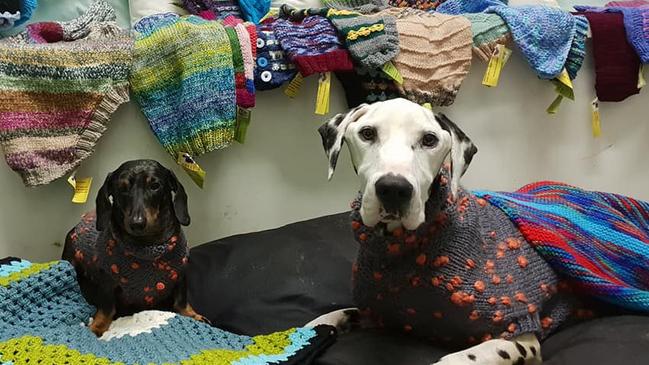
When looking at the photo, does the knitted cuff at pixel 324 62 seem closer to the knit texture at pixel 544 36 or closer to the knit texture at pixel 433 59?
the knit texture at pixel 433 59

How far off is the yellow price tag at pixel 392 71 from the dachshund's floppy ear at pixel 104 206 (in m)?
0.84

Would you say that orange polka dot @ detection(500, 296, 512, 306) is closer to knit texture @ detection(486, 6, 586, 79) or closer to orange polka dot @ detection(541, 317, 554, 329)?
orange polka dot @ detection(541, 317, 554, 329)

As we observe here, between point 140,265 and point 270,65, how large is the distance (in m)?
0.70

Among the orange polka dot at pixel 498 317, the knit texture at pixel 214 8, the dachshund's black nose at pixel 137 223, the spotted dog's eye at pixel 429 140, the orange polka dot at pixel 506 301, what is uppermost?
the knit texture at pixel 214 8

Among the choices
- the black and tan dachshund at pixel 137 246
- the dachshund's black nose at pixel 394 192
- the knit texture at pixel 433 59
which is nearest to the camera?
the dachshund's black nose at pixel 394 192

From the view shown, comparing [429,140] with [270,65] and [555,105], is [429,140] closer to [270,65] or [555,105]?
[270,65]

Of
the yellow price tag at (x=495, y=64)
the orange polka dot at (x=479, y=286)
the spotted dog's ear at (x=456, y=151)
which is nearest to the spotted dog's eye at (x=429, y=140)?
the spotted dog's ear at (x=456, y=151)

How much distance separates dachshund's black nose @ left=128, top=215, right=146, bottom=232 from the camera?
152 centimetres

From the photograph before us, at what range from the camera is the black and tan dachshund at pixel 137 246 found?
1583mm

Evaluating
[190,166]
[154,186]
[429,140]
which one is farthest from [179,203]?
[429,140]

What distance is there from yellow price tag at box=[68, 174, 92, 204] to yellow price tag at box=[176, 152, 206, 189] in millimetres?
279

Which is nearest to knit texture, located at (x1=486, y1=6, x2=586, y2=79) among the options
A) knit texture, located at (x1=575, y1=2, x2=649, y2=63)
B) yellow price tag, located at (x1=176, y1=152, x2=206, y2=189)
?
knit texture, located at (x1=575, y1=2, x2=649, y2=63)

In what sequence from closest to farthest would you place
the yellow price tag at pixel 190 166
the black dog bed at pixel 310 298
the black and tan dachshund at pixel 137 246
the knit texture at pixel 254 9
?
the black dog bed at pixel 310 298
the black and tan dachshund at pixel 137 246
the yellow price tag at pixel 190 166
the knit texture at pixel 254 9

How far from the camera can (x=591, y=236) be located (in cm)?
153
